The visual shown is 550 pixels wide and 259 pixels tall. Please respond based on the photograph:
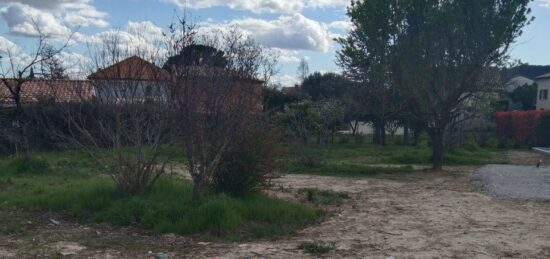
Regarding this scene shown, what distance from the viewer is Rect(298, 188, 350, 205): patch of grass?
10735mm

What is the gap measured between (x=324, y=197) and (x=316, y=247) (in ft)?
14.6

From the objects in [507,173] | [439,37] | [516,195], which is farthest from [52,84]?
[507,173]

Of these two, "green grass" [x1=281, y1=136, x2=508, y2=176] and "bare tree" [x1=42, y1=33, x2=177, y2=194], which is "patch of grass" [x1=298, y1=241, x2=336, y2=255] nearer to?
"bare tree" [x1=42, y1=33, x2=177, y2=194]

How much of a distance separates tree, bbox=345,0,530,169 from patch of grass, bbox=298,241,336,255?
434 inches

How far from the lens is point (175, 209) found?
8156mm

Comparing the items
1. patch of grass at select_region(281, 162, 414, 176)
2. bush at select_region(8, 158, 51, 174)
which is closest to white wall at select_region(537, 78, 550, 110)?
patch of grass at select_region(281, 162, 414, 176)

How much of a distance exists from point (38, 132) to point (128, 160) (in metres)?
12.3

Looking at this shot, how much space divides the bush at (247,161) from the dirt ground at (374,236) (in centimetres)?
145

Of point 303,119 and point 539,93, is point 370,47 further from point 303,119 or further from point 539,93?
point 539,93

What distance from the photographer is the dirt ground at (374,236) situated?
6.66 metres

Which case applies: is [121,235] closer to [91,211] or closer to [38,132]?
[91,211]

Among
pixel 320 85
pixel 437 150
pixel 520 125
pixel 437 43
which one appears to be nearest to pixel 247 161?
pixel 437 43

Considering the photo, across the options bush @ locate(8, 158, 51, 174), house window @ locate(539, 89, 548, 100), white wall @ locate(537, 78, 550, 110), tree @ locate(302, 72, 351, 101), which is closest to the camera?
bush @ locate(8, 158, 51, 174)

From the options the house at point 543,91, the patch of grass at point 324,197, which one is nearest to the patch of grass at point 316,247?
the patch of grass at point 324,197
